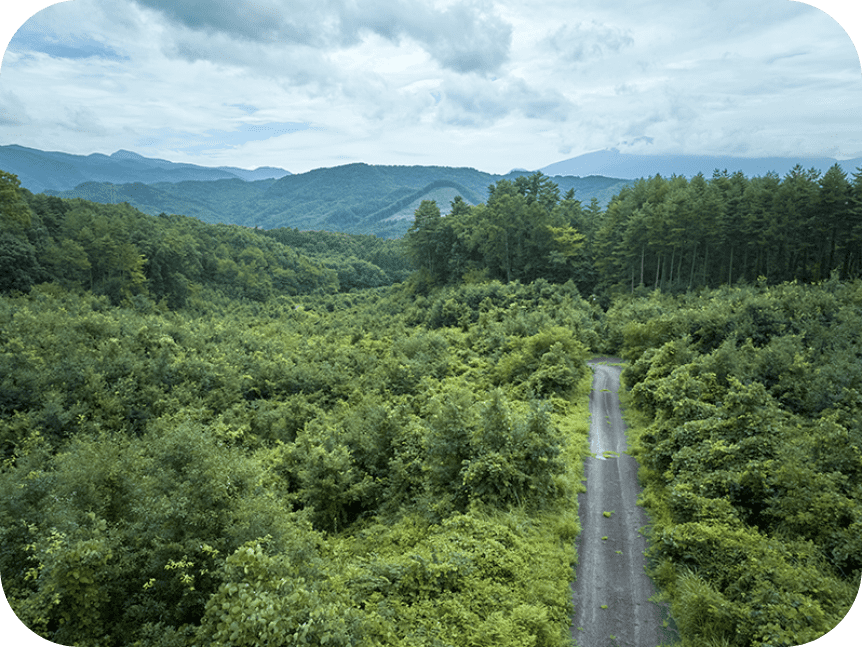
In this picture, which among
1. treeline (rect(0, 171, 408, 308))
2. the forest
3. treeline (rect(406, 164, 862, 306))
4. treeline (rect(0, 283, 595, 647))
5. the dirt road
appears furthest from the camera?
treeline (rect(0, 171, 408, 308))

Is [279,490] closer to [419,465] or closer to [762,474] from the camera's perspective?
[419,465]

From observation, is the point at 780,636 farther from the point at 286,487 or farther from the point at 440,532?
the point at 286,487

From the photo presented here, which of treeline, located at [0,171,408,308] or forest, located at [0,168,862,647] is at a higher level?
treeline, located at [0,171,408,308]

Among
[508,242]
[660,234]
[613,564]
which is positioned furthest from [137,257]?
[660,234]

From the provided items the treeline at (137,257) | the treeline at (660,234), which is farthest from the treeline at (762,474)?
the treeline at (137,257)

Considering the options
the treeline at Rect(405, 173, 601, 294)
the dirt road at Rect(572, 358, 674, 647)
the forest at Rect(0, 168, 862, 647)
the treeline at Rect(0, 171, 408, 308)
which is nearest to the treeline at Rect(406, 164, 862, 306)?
the treeline at Rect(405, 173, 601, 294)

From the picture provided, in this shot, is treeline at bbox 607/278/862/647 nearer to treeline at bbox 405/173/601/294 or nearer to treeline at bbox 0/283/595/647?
treeline at bbox 0/283/595/647

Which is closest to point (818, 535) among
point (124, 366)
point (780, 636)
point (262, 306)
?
point (780, 636)

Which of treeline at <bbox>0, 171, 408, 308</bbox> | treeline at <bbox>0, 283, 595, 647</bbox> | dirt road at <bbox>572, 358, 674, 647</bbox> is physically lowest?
dirt road at <bbox>572, 358, 674, 647</bbox>

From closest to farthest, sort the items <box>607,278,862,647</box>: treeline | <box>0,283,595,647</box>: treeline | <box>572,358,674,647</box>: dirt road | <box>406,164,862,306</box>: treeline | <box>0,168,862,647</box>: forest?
<box>0,283,595,647</box>: treeline < <box>0,168,862,647</box>: forest < <box>607,278,862,647</box>: treeline < <box>572,358,674,647</box>: dirt road < <box>406,164,862,306</box>: treeline
